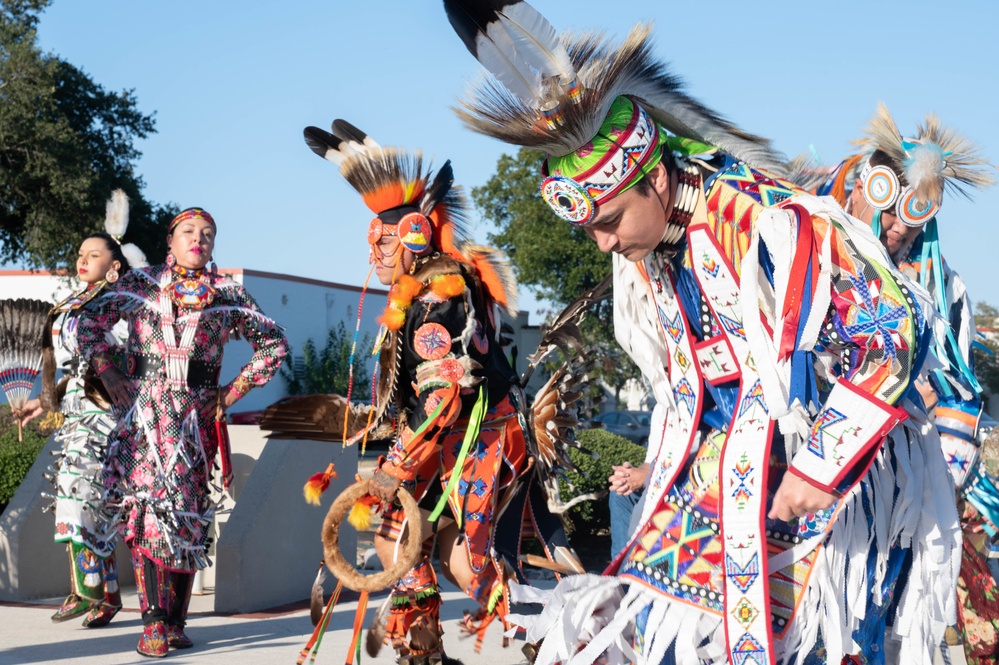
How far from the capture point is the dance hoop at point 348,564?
404 cm

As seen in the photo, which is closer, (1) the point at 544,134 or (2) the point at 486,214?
(1) the point at 544,134

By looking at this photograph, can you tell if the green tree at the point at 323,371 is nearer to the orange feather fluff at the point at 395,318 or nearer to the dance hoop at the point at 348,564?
the orange feather fluff at the point at 395,318

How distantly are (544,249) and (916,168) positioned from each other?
22.9 m

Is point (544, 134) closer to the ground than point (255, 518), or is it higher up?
higher up

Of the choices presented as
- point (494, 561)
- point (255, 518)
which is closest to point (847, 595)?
point (494, 561)

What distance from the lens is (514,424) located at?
4.61 meters

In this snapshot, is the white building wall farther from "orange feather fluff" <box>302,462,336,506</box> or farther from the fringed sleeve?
"orange feather fluff" <box>302,462,336,506</box>

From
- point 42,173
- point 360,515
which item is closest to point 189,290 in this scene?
point 360,515

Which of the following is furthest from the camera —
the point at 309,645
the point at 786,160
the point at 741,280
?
the point at 309,645

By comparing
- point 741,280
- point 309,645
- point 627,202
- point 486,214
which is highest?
point 486,214

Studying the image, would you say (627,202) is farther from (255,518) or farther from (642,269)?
(255,518)

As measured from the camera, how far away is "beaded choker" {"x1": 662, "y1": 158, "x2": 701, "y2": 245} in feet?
9.00

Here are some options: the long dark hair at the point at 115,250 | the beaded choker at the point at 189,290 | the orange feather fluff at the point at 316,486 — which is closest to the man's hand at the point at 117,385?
the beaded choker at the point at 189,290

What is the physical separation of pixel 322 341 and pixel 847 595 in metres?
29.7
